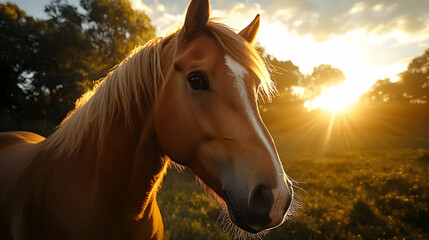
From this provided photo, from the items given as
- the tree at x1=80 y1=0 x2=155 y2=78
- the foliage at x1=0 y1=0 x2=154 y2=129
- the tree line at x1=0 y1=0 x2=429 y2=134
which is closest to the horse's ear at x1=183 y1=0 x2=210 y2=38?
the tree line at x1=0 y1=0 x2=429 y2=134

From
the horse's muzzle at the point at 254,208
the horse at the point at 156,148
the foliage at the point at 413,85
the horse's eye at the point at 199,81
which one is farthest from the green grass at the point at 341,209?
the foliage at the point at 413,85

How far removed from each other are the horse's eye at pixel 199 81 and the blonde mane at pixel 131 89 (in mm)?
305

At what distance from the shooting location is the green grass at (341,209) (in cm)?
406

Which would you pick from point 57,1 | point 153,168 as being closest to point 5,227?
point 153,168

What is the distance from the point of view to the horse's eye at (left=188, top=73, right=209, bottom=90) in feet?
3.99

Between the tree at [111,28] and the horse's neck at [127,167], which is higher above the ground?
the tree at [111,28]

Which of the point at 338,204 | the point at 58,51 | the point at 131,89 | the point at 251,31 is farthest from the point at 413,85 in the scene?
the point at 58,51

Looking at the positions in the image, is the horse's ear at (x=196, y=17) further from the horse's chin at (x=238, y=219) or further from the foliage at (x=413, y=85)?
the foliage at (x=413, y=85)

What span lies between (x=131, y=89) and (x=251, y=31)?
1.27 m

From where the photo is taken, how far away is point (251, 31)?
6.08 feet

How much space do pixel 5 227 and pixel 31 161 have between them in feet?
2.01

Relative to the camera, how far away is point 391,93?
37.3 metres

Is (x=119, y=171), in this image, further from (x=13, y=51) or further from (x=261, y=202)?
(x=13, y=51)

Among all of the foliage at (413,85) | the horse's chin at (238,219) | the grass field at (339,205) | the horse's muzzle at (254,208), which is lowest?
the grass field at (339,205)
